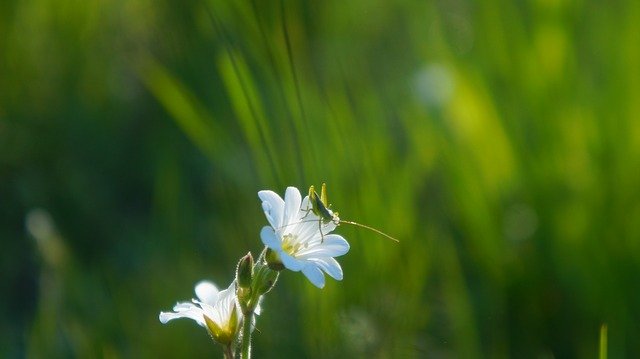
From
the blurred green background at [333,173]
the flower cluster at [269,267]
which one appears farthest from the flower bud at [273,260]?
the blurred green background at [333,173]

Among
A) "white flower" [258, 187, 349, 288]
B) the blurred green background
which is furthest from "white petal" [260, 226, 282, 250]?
the blurred green background

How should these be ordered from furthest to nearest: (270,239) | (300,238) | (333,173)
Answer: (333,173) → (300,238) → (270,239)

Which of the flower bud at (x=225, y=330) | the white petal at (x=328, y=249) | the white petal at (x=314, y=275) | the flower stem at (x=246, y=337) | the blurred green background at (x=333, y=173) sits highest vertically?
the blurred green background at (x=333, y=173)

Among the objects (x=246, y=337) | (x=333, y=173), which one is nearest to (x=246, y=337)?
(x=246, y=337)

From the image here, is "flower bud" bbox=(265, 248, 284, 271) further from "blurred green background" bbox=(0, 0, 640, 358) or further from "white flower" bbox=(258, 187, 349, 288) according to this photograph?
"blurred green background" bbox=(0, 0, 640, 358)

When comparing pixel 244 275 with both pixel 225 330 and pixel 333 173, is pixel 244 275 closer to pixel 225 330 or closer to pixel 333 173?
pixel 225 330

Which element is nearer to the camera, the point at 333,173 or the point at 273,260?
the point at 273,260

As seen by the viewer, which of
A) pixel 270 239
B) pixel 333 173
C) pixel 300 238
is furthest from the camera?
pixel 333 173

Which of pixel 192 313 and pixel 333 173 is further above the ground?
pixel 333 173

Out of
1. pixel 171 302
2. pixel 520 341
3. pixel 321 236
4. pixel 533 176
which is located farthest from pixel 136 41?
pixel 321 236

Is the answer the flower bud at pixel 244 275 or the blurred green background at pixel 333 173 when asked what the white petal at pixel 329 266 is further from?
the blurred green background at pixel 333 173
